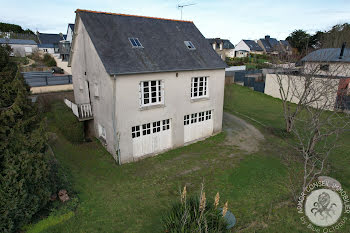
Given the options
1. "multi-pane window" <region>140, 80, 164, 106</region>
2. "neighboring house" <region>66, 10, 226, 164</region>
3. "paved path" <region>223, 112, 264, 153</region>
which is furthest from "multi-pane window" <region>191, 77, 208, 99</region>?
"paved path" <region>223, 112, 264, 153</region>

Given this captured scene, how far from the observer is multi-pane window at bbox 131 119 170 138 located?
13840 millimetres

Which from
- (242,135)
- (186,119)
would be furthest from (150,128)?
(242,135)

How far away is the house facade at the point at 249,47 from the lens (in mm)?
78137

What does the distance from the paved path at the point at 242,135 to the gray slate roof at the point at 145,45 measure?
6132 millimetres

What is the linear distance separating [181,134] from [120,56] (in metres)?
6.98

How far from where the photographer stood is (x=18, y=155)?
8.01 meters

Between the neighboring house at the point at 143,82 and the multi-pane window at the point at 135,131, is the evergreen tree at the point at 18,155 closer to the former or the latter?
the neighboring house at the point at 143,82

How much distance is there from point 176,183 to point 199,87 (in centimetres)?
762

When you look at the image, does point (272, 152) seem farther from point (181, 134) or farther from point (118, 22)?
point (118, 22)

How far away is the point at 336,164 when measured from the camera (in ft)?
45.6

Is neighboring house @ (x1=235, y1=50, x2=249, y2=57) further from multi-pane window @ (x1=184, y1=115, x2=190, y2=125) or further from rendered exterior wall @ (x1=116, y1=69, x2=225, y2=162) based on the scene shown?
multi-pane window @ (x1=184, y1=115, x2=190, y2=125)

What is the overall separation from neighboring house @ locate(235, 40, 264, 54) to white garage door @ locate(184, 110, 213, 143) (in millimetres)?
68885

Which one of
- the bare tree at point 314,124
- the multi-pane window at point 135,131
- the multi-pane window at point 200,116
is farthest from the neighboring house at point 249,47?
the multi-pane window at point 135,131

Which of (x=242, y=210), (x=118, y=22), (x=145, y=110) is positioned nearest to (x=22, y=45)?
(x=118, y=22)
